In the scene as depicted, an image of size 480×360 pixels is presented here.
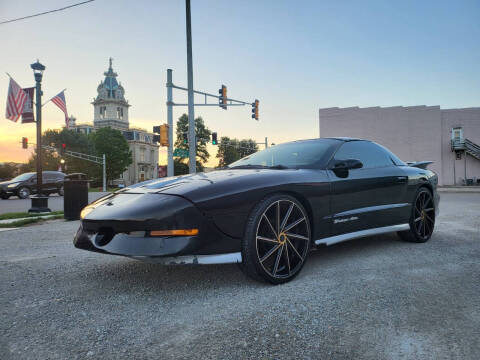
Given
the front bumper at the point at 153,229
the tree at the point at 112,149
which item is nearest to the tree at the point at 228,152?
the tree at the point at 112,149

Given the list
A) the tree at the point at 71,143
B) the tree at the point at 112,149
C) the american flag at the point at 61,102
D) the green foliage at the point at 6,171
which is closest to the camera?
the american flag at the point at 61,102

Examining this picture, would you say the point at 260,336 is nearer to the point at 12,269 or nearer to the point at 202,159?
the point at 12,269

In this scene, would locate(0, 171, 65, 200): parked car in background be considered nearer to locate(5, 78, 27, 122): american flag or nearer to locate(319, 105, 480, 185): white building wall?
locate(5, 78, 27, 122): american flag

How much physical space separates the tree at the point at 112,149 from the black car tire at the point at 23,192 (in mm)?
44150

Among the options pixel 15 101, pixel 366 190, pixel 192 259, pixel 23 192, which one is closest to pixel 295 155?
pixel 366 190

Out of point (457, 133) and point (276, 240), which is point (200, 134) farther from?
point (276, 240)

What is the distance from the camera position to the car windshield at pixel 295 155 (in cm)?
341

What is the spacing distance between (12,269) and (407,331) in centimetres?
338

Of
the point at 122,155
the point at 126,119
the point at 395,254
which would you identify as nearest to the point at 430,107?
the point at 395,254

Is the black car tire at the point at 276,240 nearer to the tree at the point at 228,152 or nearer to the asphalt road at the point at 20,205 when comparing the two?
the asphalt road at the point at 20,205

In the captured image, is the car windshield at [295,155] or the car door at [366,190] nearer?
the car door at [366,190]

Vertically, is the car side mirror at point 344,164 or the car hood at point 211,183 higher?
the car side mirror at point 344,164

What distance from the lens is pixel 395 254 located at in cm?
372

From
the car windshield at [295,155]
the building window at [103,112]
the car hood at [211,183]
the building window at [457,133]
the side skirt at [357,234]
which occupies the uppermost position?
the building window at [103,112]
